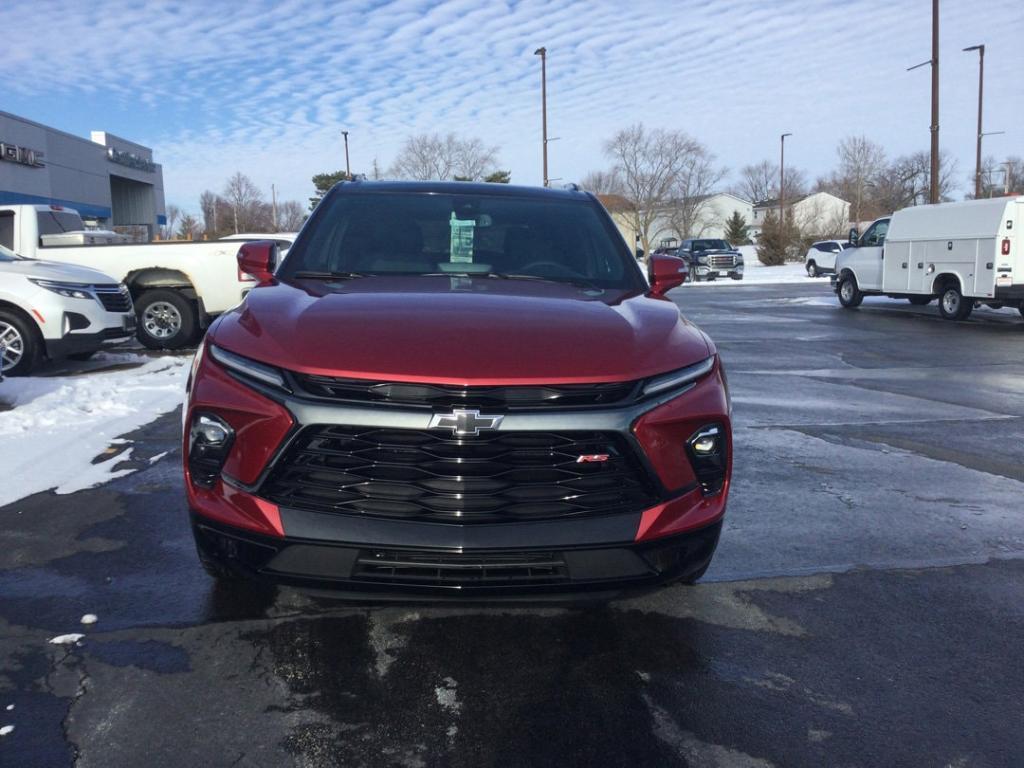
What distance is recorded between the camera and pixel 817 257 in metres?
41.2

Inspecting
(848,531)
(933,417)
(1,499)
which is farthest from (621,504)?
(933,417)

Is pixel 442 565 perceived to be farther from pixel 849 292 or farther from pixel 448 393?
pixel 849 292

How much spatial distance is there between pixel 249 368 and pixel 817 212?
91396mm

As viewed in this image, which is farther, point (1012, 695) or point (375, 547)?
point (1012, 695)

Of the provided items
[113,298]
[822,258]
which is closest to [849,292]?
[113,298]

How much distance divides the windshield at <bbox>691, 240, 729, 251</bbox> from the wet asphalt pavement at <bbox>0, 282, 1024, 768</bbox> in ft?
121

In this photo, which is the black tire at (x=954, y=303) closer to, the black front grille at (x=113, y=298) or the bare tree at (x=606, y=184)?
the black front grille at (x=113, y=298)

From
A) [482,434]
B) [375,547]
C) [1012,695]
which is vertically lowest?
[1012,695]

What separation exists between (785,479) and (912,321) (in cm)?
1376

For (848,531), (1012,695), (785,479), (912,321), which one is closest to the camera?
(1012,695)

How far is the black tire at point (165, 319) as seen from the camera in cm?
1209

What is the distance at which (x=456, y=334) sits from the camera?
112 inches

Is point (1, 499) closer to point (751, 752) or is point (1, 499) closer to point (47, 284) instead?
point (751, 752)

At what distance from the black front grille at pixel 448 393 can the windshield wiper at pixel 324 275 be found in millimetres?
1103
